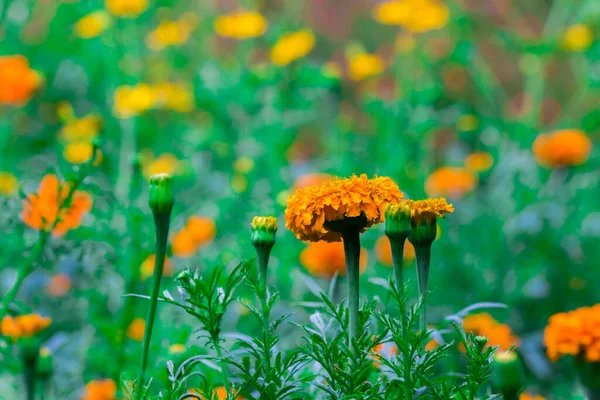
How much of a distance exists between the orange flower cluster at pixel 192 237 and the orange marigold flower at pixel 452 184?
689 millimetres

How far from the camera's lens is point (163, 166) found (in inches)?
89.5

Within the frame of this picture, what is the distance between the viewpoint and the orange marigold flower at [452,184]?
7.20ft

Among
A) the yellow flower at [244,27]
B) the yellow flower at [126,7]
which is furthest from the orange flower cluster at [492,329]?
the yellow flower at [126,7]

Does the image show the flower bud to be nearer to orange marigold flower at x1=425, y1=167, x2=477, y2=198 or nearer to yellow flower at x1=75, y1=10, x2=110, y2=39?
orange marigold flower at x1=425, y1=167, x2=477, y2=198

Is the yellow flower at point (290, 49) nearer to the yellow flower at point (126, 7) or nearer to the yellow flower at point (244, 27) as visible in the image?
the yellow flower at point (244, 27)

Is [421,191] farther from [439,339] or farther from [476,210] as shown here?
[439,339]

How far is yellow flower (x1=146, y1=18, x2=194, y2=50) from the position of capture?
2.68m

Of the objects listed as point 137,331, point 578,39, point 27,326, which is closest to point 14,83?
point 137,331

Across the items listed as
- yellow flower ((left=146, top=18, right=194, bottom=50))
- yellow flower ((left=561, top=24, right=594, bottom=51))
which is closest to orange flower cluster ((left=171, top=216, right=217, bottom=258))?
yellow flower ((left=146, top=18, right=194, bottom=50))

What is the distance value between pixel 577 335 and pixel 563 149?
4.05ft

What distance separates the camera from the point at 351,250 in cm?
63

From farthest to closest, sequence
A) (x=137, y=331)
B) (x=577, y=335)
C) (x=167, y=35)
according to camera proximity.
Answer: (x=167, y=35), (x=137, y=331), (x=577, y=335)

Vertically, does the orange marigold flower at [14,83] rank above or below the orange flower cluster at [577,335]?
above

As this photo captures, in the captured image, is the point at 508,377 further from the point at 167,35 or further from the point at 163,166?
the point at 167,35
